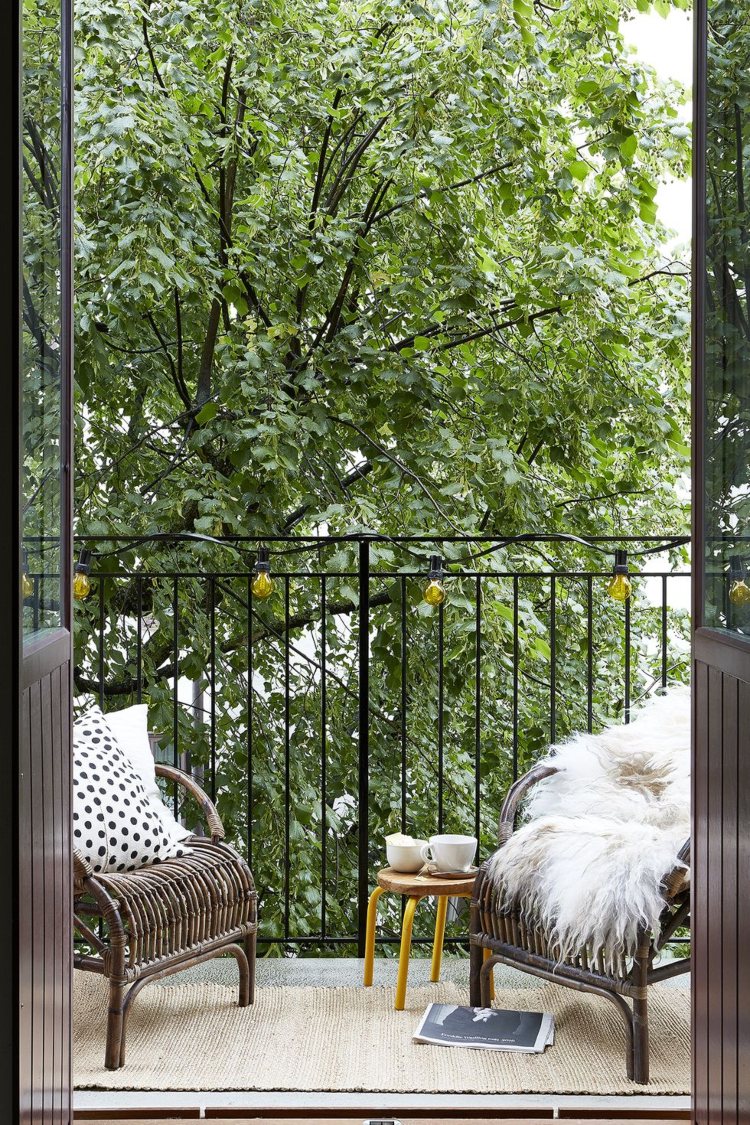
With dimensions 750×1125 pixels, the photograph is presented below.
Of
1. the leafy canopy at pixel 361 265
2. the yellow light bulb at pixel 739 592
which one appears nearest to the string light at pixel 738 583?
the yellow light bulb at pixel 739 592

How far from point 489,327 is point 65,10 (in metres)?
3.25

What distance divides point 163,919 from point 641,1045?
3.83 ft

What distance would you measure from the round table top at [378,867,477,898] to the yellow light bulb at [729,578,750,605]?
144 centimetres

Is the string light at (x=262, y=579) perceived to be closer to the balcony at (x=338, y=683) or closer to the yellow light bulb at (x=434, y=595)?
the yellow light bulb at (x=434, y=595)

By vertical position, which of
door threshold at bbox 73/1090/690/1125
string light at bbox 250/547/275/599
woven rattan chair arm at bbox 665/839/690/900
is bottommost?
door threshold at bbox 73/1090/690/1125

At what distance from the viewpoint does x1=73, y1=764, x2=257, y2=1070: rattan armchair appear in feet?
8.34

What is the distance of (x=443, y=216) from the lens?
4703 millimetres

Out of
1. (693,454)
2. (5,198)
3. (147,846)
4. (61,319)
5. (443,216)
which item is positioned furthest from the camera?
(443,216)

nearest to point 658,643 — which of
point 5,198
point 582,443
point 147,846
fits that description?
point 582,443

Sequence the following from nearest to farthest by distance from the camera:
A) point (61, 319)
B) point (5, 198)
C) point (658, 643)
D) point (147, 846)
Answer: point (5, 198), point (61, 319), point (147, 846), point (658, 643)

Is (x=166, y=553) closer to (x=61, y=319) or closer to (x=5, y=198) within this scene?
(x=61, y=319)

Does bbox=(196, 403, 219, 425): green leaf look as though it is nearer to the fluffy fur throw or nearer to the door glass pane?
the fluffy fur throw

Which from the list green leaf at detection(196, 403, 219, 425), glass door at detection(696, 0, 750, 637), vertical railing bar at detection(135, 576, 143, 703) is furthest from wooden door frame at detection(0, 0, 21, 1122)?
green leaf at detection(196, 403, 219, 425)

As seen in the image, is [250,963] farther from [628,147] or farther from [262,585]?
[628,147]
